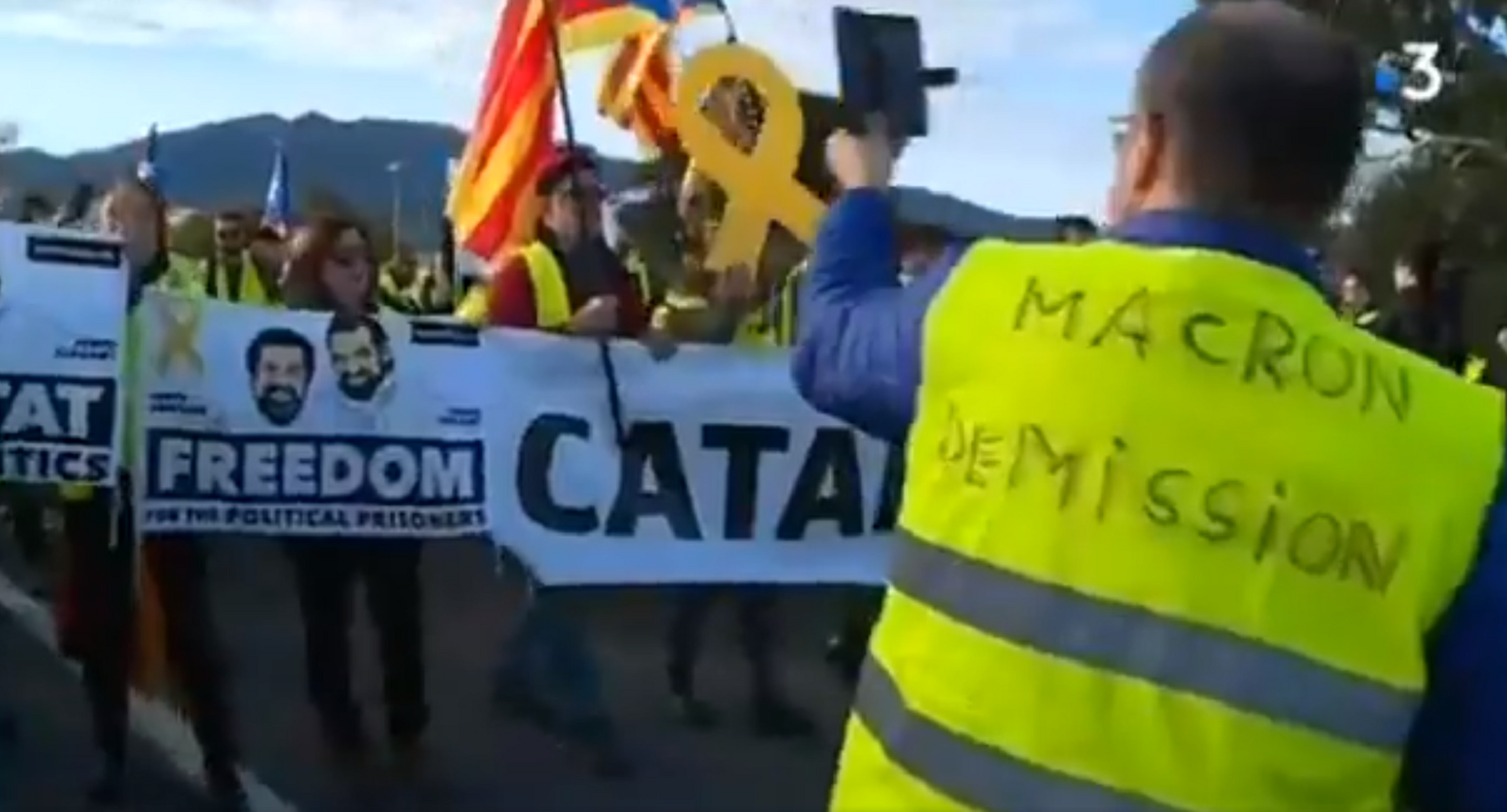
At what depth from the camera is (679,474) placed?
9070 mm

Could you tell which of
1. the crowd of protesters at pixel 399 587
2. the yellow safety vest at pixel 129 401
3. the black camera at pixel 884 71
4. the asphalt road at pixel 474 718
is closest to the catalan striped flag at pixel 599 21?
the crowd of protesters at pixel 399 587

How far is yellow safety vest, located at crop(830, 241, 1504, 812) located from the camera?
2.36m

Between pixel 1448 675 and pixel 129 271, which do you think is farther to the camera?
pixel 129 271

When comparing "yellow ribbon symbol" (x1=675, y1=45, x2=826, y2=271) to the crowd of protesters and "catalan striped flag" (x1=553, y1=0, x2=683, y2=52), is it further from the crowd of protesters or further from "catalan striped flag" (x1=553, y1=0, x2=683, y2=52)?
"catalan striped flag" (x1=553, y1=0, x2=683, y2=52)

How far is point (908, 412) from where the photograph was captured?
261cm

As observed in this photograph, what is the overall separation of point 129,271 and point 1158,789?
19.7ft

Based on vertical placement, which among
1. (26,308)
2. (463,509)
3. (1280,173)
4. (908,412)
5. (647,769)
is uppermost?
(1280,173)

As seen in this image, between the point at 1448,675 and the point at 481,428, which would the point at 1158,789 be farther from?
the point at 481,428

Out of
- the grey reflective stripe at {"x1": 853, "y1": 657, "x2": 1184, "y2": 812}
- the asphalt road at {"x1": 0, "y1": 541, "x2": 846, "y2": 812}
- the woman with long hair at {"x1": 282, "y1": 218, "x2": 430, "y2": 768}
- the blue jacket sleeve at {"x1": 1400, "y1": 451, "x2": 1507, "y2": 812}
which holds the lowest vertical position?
the asphalt road at {"x1": 0, "y1": 541, "x2": 846, "y2": 812}

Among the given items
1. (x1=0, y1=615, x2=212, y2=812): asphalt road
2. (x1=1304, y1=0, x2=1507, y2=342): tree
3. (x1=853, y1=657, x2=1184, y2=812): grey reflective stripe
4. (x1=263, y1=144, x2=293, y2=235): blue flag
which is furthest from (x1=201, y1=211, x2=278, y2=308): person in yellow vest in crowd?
(x1=1304, y1=0, x2=1507, y2=342): tree

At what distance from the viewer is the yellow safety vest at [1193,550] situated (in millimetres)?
2361

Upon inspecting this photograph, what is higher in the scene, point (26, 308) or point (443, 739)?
point (26, 308)

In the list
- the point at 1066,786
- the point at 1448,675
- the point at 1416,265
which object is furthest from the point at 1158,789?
the point at 1416,265

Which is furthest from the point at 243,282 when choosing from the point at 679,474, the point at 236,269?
the point at 679,474
